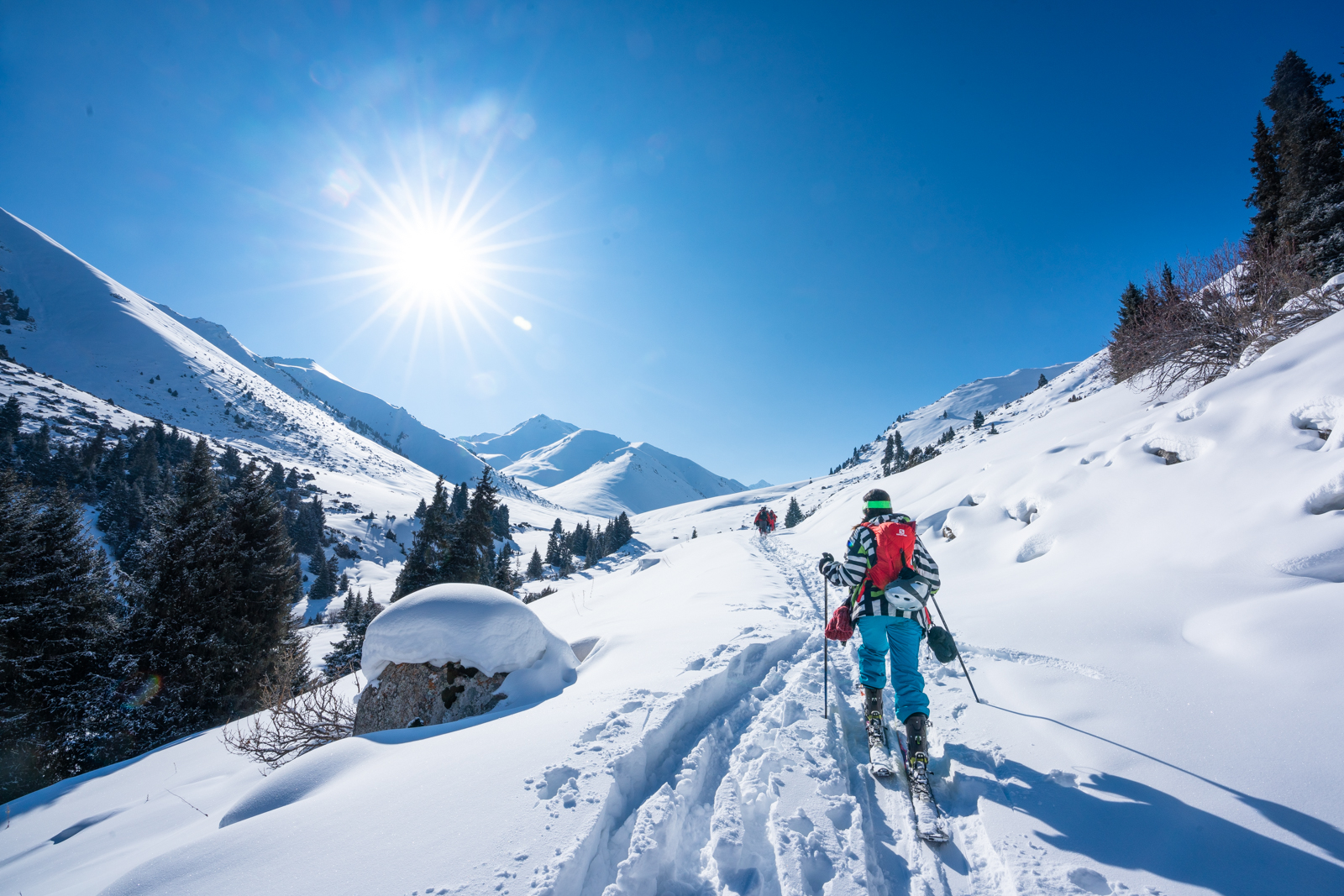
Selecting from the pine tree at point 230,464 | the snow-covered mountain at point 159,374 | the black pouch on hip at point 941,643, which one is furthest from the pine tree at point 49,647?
the snow-covered mountain at point 159,374

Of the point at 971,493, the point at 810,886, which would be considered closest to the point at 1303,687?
the point at 810,886

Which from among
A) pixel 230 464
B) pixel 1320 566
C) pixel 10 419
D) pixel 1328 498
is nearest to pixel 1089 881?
pixel 1320 566

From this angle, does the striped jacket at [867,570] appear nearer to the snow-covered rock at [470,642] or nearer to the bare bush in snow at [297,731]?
the snow-covered rock at [470,642]

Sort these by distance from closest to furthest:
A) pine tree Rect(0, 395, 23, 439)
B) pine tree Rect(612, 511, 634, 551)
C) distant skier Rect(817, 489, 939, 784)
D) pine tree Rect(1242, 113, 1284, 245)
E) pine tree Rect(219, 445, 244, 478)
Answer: distant skier Rect(817, 489, 939, 784) < pine tree Rect(1242, 113, 1284, 245) < pine tree Rect(0, 395, 23, 439) < pine tree Rect(612, 511, 634, 551) < pine tree Rect(219, 445, 244, 478)

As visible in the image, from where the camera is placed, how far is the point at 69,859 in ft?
14.8

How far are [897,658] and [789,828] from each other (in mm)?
1703

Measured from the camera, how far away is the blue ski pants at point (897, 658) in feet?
12.3

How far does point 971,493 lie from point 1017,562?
4.57 m

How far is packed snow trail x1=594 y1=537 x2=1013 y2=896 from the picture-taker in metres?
2.65

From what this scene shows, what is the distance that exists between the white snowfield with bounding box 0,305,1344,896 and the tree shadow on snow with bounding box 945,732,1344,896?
1 cm

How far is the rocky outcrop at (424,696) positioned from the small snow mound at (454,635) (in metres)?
0.13

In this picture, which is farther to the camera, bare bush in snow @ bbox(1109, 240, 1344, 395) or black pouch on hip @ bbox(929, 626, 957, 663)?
bare bush in snow @ bbox(1109, 240, 1344, 395)

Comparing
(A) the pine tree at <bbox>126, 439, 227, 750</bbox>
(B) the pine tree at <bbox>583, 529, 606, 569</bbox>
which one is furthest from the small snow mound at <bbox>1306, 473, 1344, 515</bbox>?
(B) the pine tree at <bbox>583, 529, 606, 569</bbox>

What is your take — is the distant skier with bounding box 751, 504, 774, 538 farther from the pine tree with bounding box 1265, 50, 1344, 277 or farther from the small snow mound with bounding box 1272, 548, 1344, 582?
the pine tree with bounding box 1265, 50, 1344, 277
